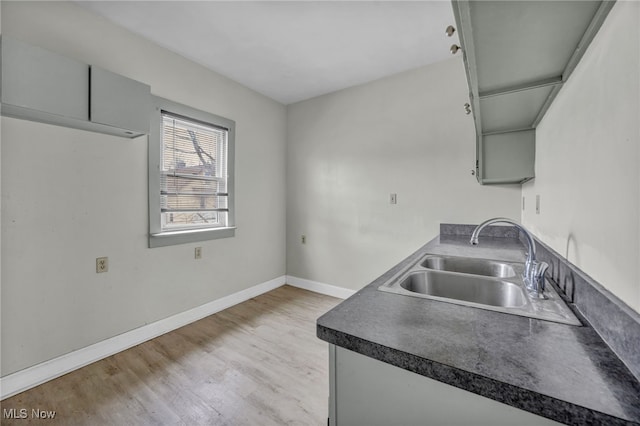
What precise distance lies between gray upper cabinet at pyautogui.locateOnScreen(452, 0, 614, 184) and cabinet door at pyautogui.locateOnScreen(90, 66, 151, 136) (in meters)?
2.21

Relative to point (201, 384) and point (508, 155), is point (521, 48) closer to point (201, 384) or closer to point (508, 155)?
point (508, 155)

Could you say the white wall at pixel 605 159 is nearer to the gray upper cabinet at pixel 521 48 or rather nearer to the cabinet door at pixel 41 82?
the gray upper cabinet at pixel 521 48

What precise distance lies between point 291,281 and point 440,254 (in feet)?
8.54

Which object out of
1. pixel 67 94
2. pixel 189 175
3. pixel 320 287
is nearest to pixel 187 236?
pixel 189 175

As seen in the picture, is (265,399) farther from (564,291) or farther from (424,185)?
(424,185)

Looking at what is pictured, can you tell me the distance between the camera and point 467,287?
4.05ft

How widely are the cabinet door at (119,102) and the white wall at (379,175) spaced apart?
6.73ft

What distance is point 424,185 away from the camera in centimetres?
284

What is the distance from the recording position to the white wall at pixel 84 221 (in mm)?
1713

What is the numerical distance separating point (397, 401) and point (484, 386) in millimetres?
217

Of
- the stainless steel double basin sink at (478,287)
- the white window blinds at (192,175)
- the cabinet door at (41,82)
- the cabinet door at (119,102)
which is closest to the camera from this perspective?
the stainless steel double basin sink at (478,287)

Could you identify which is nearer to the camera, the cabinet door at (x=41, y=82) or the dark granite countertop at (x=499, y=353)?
the dark granite countertop at (x=499, y=353)

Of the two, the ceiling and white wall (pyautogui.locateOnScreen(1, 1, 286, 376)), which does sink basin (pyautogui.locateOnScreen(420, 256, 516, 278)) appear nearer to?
the ceiling

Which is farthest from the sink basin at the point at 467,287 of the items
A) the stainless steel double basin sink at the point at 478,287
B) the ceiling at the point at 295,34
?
the ceiling at the point at 295,34
